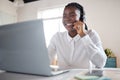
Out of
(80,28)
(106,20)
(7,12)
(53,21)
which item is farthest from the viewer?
(7,12)

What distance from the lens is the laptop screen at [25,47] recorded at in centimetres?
59

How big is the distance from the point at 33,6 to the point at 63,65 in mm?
4214

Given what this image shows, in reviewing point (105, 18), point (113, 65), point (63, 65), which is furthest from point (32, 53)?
point (105, 18)

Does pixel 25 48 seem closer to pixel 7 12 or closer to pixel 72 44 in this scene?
pixel 72 44

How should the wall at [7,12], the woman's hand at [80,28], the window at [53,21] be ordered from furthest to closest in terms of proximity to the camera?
1. the wall at [7,12]
2. the window at [53,21]
3. the woman's hand at [80,28]

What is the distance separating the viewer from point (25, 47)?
65cm

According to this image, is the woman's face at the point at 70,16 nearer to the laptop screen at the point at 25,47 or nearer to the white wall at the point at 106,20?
the laptop screen at the point at 25,47

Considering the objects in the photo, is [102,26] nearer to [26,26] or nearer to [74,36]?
[74,36]

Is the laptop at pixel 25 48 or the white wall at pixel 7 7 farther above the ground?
the white wall at pixel 7 7

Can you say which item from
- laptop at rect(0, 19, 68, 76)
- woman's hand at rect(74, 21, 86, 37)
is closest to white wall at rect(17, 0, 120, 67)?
woman's hand at rect(74, 21, 86, 37)

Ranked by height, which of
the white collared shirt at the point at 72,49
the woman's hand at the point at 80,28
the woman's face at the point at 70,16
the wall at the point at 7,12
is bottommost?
the white collared shirt at the point at 72,49

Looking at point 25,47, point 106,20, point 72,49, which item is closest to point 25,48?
point 25,47

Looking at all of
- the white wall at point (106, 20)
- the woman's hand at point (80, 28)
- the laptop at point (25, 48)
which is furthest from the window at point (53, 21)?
the laptop at point (25, 48)

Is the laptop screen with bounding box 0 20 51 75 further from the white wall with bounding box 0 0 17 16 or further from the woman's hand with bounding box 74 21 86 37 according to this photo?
the white wall with bounding box 0 0 17 16
